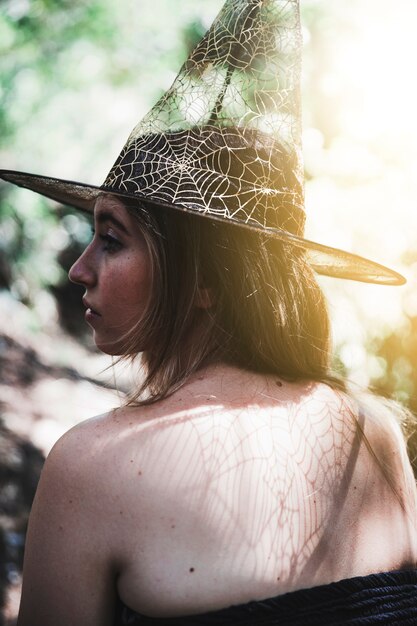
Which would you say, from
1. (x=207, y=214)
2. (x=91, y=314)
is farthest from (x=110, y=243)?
(x=207, y=214)

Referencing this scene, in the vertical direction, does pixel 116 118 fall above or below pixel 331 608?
above

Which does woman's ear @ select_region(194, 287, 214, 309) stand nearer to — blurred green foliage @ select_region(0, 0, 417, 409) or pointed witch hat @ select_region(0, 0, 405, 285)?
pointed witch hat @ select_region(0, 0, 405, 285)

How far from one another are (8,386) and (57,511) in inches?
123

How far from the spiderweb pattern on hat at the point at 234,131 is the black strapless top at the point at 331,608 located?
851 millimetres

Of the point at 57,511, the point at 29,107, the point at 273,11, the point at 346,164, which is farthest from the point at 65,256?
the point at 57,511

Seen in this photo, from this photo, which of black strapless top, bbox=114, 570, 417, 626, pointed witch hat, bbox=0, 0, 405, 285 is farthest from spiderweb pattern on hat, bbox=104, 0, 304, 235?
black strapless top, bbox=114, 570, 417, 626

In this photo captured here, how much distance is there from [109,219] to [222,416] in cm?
65

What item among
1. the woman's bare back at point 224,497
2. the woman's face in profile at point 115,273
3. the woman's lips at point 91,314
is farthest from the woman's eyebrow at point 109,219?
the woman's bare back at point 224,497

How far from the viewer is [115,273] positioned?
1.71 m

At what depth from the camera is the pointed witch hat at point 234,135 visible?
1628 millimetres

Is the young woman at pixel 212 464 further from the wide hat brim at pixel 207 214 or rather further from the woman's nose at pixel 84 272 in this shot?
the wide hat brim at pixel 207 214

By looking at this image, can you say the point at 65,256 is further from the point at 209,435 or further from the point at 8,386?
the point at 209,435

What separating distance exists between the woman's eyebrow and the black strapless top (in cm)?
91

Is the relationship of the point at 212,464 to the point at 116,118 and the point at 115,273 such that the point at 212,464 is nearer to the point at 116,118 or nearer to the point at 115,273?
the point at 115,273
